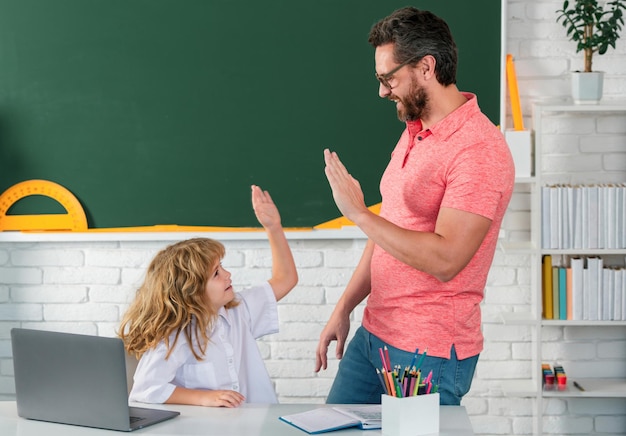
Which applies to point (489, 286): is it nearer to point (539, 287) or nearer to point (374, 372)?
point (539, 287)

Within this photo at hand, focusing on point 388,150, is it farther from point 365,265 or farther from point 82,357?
point 82,357

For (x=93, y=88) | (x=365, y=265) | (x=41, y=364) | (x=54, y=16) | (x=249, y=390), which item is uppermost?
(x=54, y=16)

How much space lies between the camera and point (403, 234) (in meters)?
2.01

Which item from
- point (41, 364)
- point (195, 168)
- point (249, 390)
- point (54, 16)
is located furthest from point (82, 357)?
point (54, 16)

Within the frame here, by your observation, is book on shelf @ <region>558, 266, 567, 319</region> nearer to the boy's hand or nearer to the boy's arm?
the boy's arm

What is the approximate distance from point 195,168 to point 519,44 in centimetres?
130

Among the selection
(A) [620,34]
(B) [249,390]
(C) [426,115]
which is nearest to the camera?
(C) [426,115]

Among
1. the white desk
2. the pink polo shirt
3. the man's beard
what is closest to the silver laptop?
the white desk

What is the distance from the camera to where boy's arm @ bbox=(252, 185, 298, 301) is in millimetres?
2375

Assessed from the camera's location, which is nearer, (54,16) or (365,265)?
(365,265)

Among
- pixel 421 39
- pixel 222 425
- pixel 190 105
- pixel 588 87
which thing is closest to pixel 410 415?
pixel 222 425

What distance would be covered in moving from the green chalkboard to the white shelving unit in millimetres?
242

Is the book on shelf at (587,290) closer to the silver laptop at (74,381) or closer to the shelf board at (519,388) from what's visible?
the shelf board at (519,388)

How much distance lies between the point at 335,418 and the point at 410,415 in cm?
22
